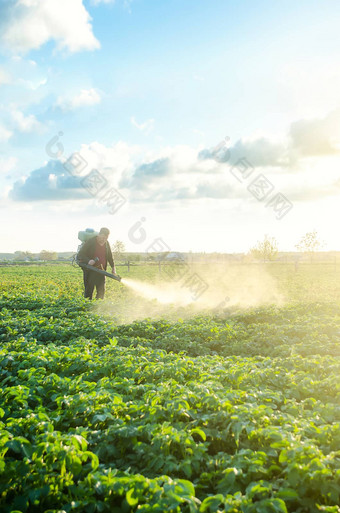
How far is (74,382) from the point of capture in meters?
4.45

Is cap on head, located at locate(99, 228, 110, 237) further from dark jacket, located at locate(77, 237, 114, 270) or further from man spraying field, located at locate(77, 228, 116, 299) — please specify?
dark jacket, located at locate(77, 237, 114, 270)

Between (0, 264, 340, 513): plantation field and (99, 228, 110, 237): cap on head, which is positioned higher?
(99, 228, 110, 237): cap on head

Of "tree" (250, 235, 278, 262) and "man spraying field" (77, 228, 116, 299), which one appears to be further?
"tree" (250, 235, 278, 262)

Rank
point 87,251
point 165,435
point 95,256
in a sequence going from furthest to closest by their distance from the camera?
point 95,256, point 87,251, point 165,435

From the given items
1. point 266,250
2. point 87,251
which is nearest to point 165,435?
point 87,251

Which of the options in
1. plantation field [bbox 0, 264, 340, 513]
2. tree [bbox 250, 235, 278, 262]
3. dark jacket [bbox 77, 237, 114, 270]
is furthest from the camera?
tree [bbox 250, 235, 278, 262]

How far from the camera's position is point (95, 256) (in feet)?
38.2

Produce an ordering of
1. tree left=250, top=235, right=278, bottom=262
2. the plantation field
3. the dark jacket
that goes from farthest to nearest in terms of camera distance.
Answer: tree left=250, top=235, right=278, bottom=262
the dark jacket
the plantation field

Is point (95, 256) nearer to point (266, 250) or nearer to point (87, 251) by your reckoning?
point (87, 251)

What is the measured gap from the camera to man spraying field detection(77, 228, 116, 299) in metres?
11.5

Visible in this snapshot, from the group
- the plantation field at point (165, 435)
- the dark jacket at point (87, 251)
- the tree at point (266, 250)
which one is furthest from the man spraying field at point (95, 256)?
the tree at point (266, 250)

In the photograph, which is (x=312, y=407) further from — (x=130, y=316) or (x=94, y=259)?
(x=94, y=259)

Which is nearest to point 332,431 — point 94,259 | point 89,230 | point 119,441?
point 119,441

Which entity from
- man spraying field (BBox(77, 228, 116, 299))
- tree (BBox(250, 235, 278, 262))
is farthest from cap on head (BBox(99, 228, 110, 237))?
tree (BBox(250, 235, 278, 262))
